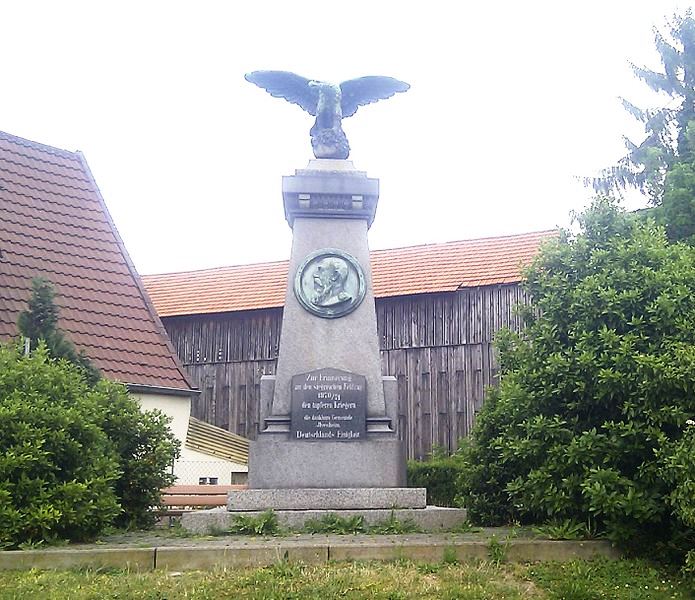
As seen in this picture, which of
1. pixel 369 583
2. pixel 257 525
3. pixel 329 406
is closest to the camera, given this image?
pixel 369 583

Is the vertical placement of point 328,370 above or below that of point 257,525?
above

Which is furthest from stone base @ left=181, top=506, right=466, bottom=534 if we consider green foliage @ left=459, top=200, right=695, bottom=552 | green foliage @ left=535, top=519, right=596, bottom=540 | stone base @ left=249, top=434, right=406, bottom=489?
green foliage @ left=535, top=519, right=596, bottom=540

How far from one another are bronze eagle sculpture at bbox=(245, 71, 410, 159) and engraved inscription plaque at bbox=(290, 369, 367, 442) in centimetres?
271

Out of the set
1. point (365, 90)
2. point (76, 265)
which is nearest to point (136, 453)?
point (365, 90)

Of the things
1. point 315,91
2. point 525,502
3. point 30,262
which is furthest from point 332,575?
point 30,262

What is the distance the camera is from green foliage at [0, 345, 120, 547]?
758cm

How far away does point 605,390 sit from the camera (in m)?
7.91

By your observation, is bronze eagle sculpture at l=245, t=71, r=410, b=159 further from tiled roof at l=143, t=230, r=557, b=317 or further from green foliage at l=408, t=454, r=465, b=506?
tiled roof at l=143, t=230, r=557, b=317

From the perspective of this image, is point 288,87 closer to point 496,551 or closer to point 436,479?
point 496,551

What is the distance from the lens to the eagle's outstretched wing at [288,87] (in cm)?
1073

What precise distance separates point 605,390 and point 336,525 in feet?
9.11

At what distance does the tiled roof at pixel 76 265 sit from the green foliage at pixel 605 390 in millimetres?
9747

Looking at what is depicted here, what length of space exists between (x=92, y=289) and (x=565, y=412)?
12.3 m

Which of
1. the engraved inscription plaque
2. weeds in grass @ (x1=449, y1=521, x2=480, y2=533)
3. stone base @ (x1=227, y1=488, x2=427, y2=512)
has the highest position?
the engraved inscription plaque
